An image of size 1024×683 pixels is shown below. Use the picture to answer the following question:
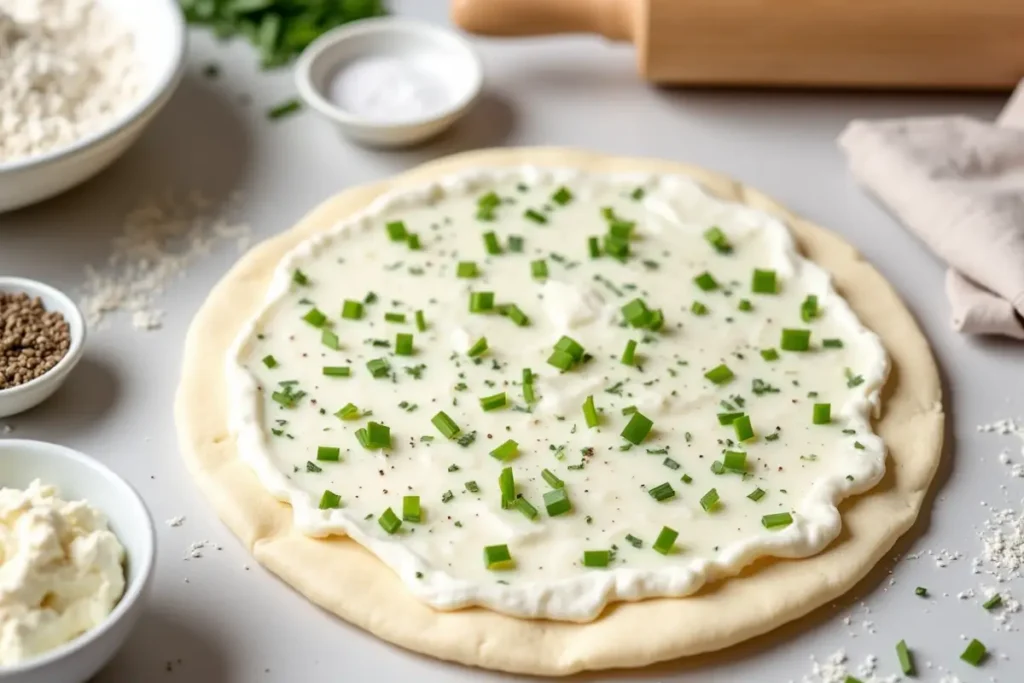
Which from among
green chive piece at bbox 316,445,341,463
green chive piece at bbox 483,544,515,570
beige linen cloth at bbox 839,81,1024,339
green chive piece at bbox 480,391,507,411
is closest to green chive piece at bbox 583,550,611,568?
green chive piece at bbox 483,544,515,570

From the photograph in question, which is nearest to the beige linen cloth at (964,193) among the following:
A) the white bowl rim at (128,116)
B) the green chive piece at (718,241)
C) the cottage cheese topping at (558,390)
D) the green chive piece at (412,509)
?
the cottage cheese topping at (558,390)

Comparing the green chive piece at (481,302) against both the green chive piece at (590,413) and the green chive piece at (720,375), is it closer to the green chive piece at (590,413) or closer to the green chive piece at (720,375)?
the green chive piece at (590,413)

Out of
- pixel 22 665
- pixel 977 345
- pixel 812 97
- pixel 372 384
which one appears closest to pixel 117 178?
pixel 372 384

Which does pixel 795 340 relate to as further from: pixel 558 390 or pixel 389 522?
pixel 389 522

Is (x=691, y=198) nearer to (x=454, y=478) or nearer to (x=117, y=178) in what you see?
(x=454, y=478)

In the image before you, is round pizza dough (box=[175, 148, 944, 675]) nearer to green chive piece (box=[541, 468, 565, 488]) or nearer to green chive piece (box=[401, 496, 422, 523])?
green chive piece (box=[401, 496, 422, 523])
